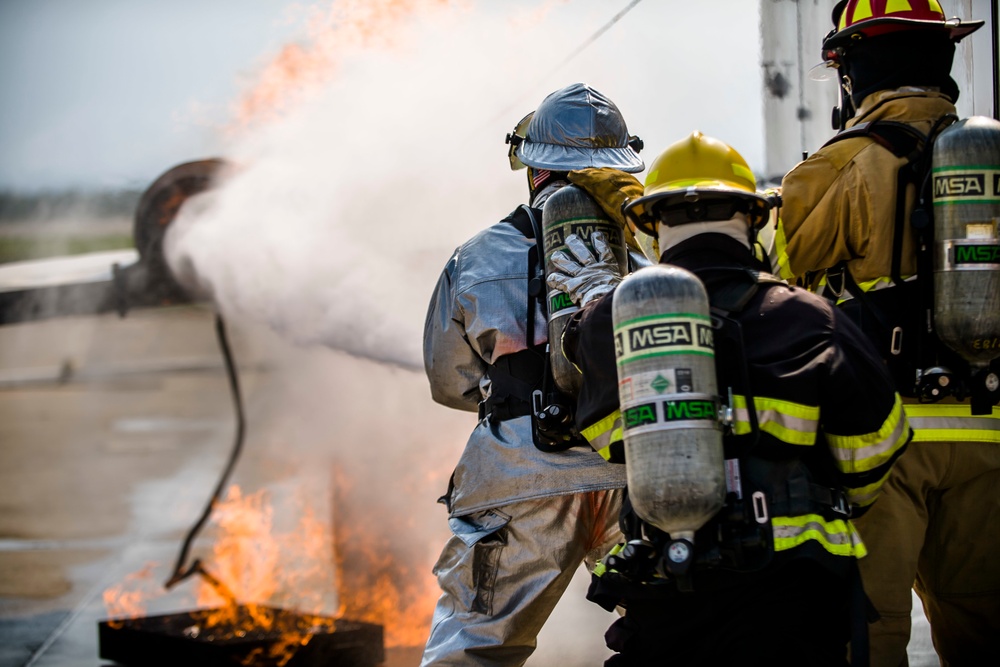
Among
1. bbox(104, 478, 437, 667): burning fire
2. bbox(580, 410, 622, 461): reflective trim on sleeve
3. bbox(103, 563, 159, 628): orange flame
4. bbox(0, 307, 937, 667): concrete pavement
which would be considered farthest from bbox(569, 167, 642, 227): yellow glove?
bbox(103, 563, 159, 628): orange flame

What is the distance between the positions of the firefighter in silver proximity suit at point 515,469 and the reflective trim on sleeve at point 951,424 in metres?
0.83

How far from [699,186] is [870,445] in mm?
649

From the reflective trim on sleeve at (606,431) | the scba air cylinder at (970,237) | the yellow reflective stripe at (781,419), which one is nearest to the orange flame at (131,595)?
the reflective trim on sleeve at (606,431)

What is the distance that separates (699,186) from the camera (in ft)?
7.54

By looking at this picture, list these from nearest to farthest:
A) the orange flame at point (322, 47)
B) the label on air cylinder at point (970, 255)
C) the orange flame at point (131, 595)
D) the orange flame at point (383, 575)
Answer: the label on air cylinder at point (970, 255), the orange flame at point (383, 575), the orange flame at point (131, 595), the orange flame at point (322, 47)

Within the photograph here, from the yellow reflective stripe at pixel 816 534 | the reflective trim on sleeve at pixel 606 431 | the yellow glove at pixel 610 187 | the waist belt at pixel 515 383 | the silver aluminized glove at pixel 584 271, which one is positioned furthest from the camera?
the waist belt at pixel 515 383

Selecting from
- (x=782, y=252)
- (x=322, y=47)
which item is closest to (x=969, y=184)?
(x=782, y=252)

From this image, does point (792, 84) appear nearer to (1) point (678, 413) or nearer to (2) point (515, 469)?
(2) point (515, 469)

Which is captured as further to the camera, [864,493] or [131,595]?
[131,595]

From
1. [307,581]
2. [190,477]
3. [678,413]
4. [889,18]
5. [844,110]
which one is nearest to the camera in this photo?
[678,413]

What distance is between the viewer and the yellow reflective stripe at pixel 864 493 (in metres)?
2.30

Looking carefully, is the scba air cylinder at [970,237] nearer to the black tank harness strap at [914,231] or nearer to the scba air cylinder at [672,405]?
the black tank harness strap at [914,231]

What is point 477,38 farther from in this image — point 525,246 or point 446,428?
point 525,246

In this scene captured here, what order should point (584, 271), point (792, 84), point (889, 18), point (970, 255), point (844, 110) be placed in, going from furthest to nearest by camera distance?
1. point (792, 84)
2. point (844, 110)
3. point (889, 18)
4. point (584, 271)
5. point (970, 255)
